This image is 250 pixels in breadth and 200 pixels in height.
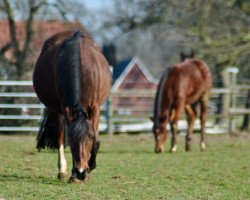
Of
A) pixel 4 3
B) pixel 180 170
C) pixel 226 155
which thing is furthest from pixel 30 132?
pixel 180 170

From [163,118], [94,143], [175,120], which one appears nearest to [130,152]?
[163,118]

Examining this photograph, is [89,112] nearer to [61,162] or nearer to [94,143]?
[94,143]

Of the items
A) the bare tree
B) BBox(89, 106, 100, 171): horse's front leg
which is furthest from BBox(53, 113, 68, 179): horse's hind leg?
the bare tree

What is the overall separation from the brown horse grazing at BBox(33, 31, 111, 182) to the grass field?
404 millimetres

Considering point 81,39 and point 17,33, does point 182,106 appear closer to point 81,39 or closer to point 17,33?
point 81,39

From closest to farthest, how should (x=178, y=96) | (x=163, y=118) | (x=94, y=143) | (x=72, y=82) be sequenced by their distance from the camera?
(x=94, y=143) < (x=72, y=82) < (x=163, y=118) < (x=178, y=96)

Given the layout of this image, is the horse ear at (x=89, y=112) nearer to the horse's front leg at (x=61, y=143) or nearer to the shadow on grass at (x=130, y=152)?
the horse's front leg at (x=61, y=143)

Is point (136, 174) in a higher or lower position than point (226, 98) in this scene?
higher

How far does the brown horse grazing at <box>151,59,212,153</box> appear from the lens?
12.9 m

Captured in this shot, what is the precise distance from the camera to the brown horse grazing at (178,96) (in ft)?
42.2

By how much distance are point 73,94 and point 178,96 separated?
5.73 metres

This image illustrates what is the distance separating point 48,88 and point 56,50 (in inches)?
20.8

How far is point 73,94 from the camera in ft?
24.8

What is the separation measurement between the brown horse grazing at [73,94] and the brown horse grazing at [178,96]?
384 centimetres
